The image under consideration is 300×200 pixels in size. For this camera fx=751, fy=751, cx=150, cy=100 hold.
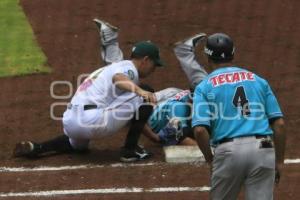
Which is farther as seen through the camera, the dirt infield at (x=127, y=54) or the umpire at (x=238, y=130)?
the dirt infield at (x=127, y=54)

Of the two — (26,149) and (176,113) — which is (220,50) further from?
(26,149)

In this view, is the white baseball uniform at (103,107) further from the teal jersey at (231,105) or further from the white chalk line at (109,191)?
the teal jersey at (231,105)

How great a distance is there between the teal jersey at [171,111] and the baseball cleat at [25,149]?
128 centimetres

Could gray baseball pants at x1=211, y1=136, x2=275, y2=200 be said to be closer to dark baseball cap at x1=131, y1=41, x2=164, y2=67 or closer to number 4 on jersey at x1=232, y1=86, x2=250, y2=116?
number 4 on jersey at x1=232, y1=86, x2=250, y2=116

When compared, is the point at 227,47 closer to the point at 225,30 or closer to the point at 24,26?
the point at 225,30

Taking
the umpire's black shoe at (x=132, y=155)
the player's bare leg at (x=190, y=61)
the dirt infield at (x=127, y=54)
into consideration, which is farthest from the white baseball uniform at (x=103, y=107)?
the player's bare leg at (x=190, y=61)

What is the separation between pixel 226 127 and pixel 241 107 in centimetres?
17

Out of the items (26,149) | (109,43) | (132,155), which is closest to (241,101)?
(132,155)

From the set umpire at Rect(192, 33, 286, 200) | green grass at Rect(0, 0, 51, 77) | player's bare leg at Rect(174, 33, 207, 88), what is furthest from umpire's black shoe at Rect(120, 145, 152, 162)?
green grass at Rect(0, 0, 51, 77)

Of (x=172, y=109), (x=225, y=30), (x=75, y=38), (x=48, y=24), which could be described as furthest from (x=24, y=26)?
(x=172, y=109)

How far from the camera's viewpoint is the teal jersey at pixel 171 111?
7809 mm

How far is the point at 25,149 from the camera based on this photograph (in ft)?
24.6

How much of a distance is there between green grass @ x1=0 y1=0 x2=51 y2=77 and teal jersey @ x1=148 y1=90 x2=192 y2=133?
10.6 feet

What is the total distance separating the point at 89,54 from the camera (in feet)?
37.6
